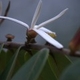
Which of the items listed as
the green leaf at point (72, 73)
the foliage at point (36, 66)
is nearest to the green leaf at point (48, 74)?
the foliage at point (36, 66)

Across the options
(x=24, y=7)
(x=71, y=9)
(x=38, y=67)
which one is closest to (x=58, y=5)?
(x=71, y=9)

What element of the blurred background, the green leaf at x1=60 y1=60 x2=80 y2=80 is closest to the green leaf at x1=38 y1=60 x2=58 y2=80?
the green leaf at x1=60 y1=60 x2=80 y2=80

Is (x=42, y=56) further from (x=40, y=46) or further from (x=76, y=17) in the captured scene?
(x=76, y=17)

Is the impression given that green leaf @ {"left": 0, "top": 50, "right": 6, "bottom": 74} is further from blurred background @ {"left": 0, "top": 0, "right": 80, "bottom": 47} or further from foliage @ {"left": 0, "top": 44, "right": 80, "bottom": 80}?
blurred background @ {"left": 0, "top": 0, "right": 80, "bottom": 47}

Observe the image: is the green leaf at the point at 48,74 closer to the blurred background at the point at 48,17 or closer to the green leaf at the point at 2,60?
the green leaf at the point at 2,60

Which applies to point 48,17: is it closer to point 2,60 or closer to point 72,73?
point 2,60

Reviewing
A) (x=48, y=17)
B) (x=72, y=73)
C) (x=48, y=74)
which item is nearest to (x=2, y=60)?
(x=48, y=74)
